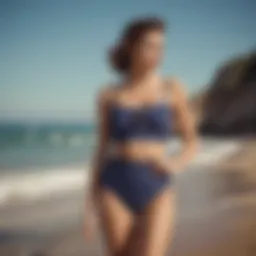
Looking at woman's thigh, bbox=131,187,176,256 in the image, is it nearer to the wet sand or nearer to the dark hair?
the wet sand

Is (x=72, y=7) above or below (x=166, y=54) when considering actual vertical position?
above

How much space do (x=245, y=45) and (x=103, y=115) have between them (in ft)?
1.69

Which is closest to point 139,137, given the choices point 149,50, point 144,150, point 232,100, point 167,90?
point 144,150

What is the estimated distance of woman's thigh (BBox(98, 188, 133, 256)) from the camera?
1.72 m

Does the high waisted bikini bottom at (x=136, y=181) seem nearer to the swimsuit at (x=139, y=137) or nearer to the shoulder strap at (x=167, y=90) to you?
the swimsuit at (x=139, y=137)

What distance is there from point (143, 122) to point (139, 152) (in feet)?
0.29

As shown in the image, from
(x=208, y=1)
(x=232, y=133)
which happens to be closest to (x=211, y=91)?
(x=232, y=133)

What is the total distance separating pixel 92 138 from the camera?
178 centimetres

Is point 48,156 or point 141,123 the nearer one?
point 141,123

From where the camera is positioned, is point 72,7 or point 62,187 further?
point 72,7

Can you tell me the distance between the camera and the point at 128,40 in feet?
5.84

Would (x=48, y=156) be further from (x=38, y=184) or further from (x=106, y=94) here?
(x=106, y=94)

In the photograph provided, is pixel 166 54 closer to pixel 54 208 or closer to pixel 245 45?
pixel 245 45

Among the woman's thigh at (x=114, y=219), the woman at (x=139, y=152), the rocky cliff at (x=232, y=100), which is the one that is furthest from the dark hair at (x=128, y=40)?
the woman's thigh at (x=114, y=219)
